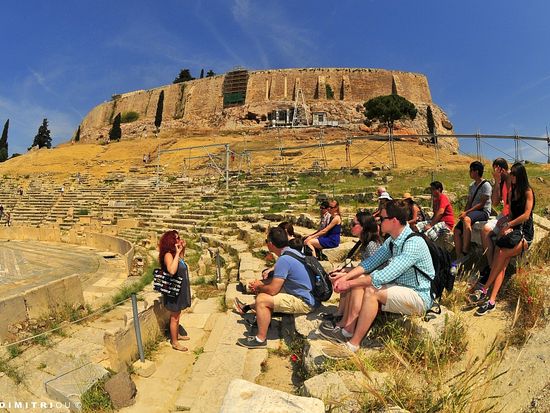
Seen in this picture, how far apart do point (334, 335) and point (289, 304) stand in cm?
73

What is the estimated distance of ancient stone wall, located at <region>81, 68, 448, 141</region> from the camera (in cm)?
4725

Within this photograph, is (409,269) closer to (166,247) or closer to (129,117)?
(166,247)

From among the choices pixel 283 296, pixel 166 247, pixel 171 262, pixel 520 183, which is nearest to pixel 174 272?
pixel 171 262

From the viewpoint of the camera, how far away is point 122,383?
3408 millimetres

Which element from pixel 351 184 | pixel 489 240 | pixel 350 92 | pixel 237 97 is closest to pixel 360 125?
pixel 350 92

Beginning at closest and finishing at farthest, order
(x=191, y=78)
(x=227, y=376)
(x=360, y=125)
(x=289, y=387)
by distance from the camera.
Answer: (x=289, y=387), (x=227, y=376), (x=360, y=125), (x=191, y=78)

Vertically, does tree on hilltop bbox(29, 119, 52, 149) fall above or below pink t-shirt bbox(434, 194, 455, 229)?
above

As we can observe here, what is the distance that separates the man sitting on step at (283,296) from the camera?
412cm

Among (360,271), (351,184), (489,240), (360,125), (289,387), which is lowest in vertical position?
(289,387)

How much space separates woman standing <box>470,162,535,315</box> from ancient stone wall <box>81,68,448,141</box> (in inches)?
1679

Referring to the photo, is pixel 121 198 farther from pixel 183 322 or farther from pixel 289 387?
pixel 289 387

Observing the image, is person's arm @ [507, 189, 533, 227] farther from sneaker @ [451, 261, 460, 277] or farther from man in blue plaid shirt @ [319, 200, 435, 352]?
man in blue plaid shirt @ [319, 200, 435, 352]

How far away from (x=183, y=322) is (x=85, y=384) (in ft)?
6.37

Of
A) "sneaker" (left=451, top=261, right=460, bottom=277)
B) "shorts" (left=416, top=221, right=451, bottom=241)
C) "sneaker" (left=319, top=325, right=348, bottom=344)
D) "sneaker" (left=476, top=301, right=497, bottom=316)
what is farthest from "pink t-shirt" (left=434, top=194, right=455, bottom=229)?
"sneaker" (left=319, top=325, right=348, bottom=344)
